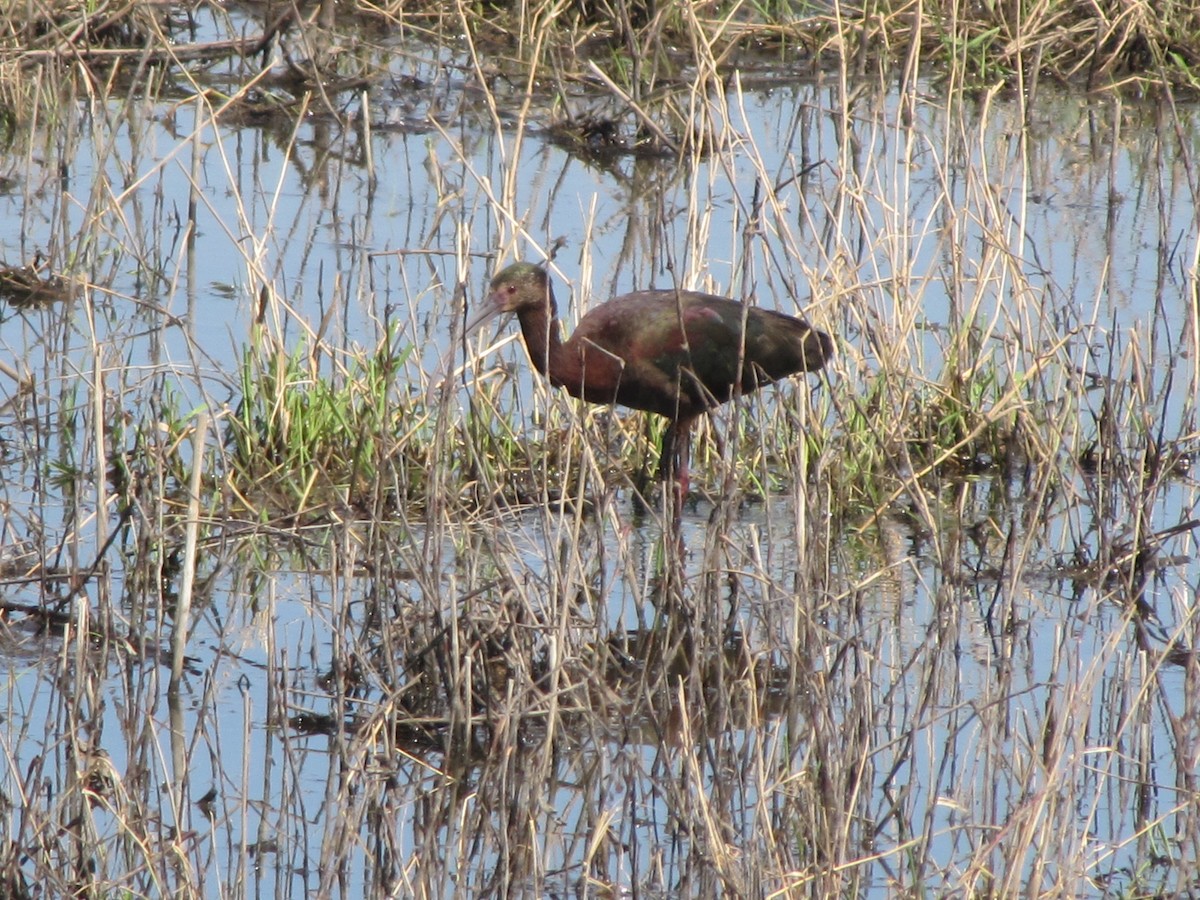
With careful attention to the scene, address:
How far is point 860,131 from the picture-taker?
8820mm

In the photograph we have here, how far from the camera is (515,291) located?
209 inches

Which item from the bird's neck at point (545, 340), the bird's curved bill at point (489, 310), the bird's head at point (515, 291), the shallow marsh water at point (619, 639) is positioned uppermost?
the bird's head at point (515, 291)

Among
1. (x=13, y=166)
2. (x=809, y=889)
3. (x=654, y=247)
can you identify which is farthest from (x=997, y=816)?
(x=13, y=166)

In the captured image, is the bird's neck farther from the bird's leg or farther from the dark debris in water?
the dark debris in water

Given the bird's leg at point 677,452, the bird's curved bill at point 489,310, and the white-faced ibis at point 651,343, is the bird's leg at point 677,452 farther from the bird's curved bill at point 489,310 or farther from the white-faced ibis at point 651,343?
the bird's curved bill at point 489,310

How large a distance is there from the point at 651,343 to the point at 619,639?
1.14 m

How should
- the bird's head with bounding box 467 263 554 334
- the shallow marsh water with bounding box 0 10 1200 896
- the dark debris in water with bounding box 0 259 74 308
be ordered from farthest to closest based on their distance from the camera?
the dark debris in water with bounding box 0 259 74 308 → the bird's head with bounding box 467 263 554 334 → the shallow marsh water with bounding box 0 10 1200 896

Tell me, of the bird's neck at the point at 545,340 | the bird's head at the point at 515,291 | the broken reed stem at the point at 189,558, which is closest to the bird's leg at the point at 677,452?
the bird's neck at the point at 545,340

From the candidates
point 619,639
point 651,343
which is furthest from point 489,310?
point 619,639

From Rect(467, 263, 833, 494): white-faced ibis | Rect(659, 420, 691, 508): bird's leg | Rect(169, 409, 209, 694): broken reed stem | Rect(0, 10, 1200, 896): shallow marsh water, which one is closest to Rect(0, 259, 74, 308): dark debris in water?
Rect(0, 10, 1200, 896): shallow marsh water

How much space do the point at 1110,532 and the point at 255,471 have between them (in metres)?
2.32

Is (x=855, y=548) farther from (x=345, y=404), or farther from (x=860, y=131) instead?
(x=860, y=131)

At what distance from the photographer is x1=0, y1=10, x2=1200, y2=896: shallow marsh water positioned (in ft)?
11.0

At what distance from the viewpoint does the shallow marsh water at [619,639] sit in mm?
3338
